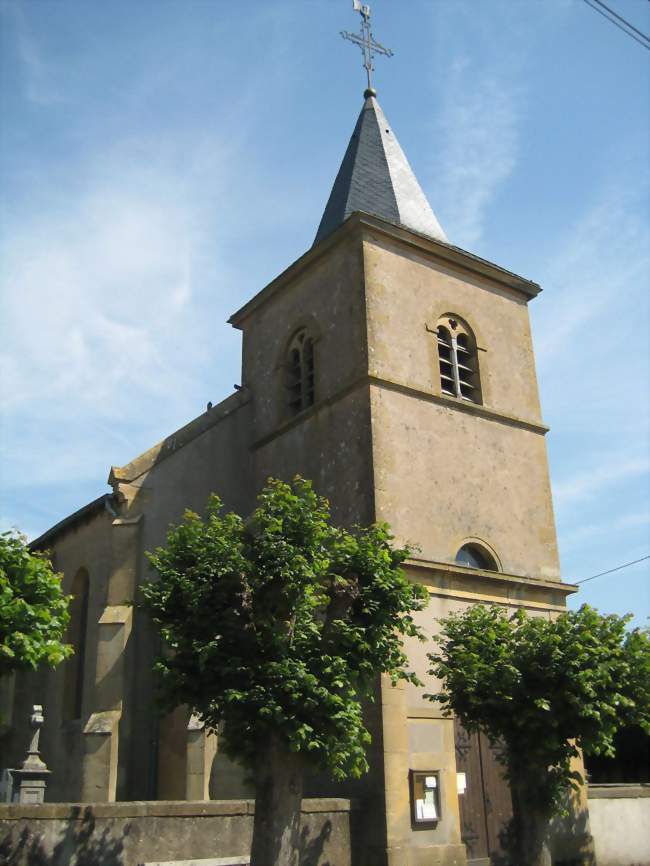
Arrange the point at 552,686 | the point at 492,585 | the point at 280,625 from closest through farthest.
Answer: the point at 280,625 → the point at 552,686 → the point at 492,585

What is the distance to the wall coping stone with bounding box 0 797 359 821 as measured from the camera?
1003cm

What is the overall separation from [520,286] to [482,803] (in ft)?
36.9

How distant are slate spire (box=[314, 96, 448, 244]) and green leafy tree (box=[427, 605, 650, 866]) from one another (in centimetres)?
943

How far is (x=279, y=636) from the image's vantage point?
420 inches

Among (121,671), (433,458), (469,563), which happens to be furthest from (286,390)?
(121,671)

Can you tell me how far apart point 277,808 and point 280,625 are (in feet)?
6.94

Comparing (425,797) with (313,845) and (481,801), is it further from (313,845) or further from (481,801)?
(313,845)

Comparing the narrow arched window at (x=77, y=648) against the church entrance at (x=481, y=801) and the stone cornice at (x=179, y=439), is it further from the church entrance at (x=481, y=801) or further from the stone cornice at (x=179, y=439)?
the church entrance at (x=481, y=801)

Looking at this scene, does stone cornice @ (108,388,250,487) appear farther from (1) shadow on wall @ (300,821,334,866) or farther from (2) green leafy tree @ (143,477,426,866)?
(1) shadow on wall @ (300,821,334,866)

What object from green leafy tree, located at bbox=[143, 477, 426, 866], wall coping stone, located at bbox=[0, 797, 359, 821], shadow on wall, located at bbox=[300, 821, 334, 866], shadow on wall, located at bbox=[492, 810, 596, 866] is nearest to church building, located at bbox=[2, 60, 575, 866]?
shadow on wall, located at bbox=[492, 810, 596, 866]

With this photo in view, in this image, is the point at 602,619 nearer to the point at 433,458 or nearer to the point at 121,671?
the point at 433,458

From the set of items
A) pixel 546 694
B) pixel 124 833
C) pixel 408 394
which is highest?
pixel 408 394

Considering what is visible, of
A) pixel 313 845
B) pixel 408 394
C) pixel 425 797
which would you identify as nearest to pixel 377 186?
pixel 408 394

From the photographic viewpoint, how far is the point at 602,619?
12.7 metres
